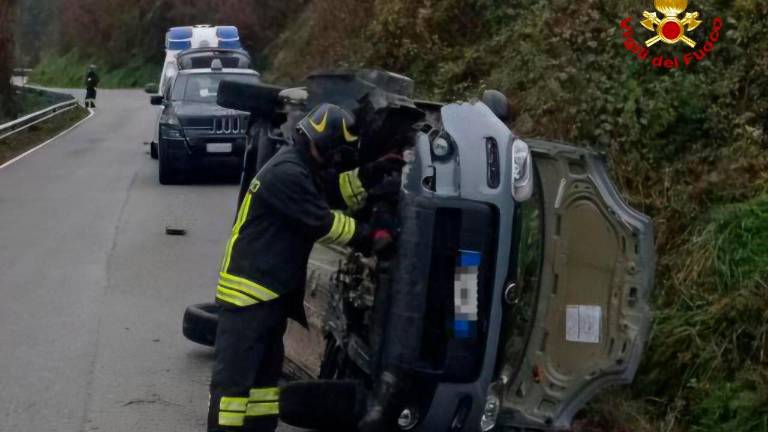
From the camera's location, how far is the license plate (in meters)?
17.4

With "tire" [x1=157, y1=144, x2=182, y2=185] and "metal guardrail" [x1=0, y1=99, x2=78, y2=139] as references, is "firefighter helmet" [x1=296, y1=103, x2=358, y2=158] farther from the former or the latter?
"metal guardrail" [x1=0, y1=99, x2=78, y2=139]

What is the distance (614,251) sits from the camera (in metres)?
5.69

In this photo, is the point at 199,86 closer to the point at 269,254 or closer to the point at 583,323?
the point at 269,254

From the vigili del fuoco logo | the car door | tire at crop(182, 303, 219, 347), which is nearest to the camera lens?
the car door

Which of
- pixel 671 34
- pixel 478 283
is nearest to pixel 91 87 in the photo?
pixel 671 34

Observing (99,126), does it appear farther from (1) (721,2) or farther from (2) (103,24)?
(2) (103,24)

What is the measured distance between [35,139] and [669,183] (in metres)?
22.1

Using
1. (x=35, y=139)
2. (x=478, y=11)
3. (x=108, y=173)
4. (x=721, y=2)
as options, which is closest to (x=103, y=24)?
(x=35, y=139)

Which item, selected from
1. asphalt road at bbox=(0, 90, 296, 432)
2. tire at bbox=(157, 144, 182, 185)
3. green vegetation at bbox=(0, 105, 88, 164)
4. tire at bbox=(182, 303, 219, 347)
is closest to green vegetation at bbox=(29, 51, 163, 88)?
green vegetation at bbox=(0, 105, 88, 164)

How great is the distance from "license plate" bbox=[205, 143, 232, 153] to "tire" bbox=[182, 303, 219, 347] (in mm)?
9440

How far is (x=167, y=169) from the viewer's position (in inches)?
699

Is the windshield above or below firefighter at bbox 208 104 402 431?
above

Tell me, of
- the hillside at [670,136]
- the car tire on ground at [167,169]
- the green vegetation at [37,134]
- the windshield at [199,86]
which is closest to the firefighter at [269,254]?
the hillside at [670,136]

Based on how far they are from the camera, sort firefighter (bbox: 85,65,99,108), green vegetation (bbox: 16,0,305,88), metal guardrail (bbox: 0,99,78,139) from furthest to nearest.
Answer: green vegetation (bbox: 16,0,305,88) < firefighter (bbox: 85,65,99,108) < metal guardrail (bbox: 0,99,78,139)
